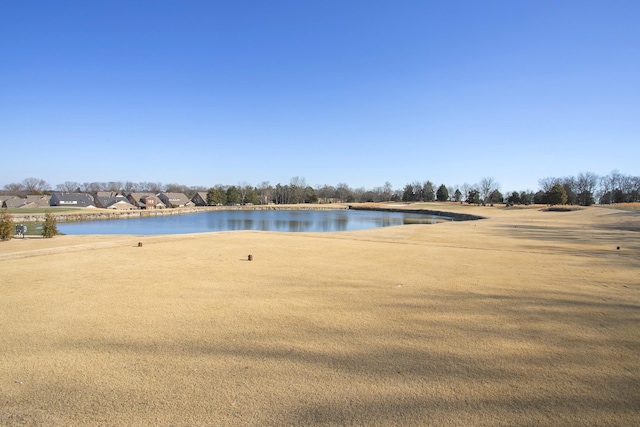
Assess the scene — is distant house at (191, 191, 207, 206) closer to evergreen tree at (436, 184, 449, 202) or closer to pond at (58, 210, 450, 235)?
pond at (58, 210, 450, 235)

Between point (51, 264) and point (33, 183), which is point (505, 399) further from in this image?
point (33, 183)

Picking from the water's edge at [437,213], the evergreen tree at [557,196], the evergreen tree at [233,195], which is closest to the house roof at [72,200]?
the evergreen tree at [233,195]

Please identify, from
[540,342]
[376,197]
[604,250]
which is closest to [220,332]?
[540,342]

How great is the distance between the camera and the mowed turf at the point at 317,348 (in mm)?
3406

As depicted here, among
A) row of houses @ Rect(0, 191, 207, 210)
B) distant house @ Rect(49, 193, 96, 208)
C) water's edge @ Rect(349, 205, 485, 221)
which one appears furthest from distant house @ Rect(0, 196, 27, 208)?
water's edge @ Rect(349, 205, 485, 221)

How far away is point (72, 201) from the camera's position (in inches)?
3465

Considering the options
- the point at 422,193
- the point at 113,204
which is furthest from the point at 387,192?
the point at 113,204

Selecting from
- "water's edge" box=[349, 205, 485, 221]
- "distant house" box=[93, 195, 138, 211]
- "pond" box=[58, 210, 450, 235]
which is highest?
"distant house" box=[93, 195, 138, 211]

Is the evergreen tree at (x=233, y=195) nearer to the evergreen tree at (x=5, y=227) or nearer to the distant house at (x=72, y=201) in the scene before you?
the distant house at (x=72, y=201)

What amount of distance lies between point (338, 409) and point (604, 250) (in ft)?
56.6

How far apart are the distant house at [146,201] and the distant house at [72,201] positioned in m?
13.6

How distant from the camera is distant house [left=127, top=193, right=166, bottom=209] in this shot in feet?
327

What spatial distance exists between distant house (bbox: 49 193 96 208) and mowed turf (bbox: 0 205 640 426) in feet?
316

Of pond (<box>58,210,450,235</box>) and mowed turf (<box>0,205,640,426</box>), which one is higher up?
mowed turf (<box>0,205,640,426</box>)
